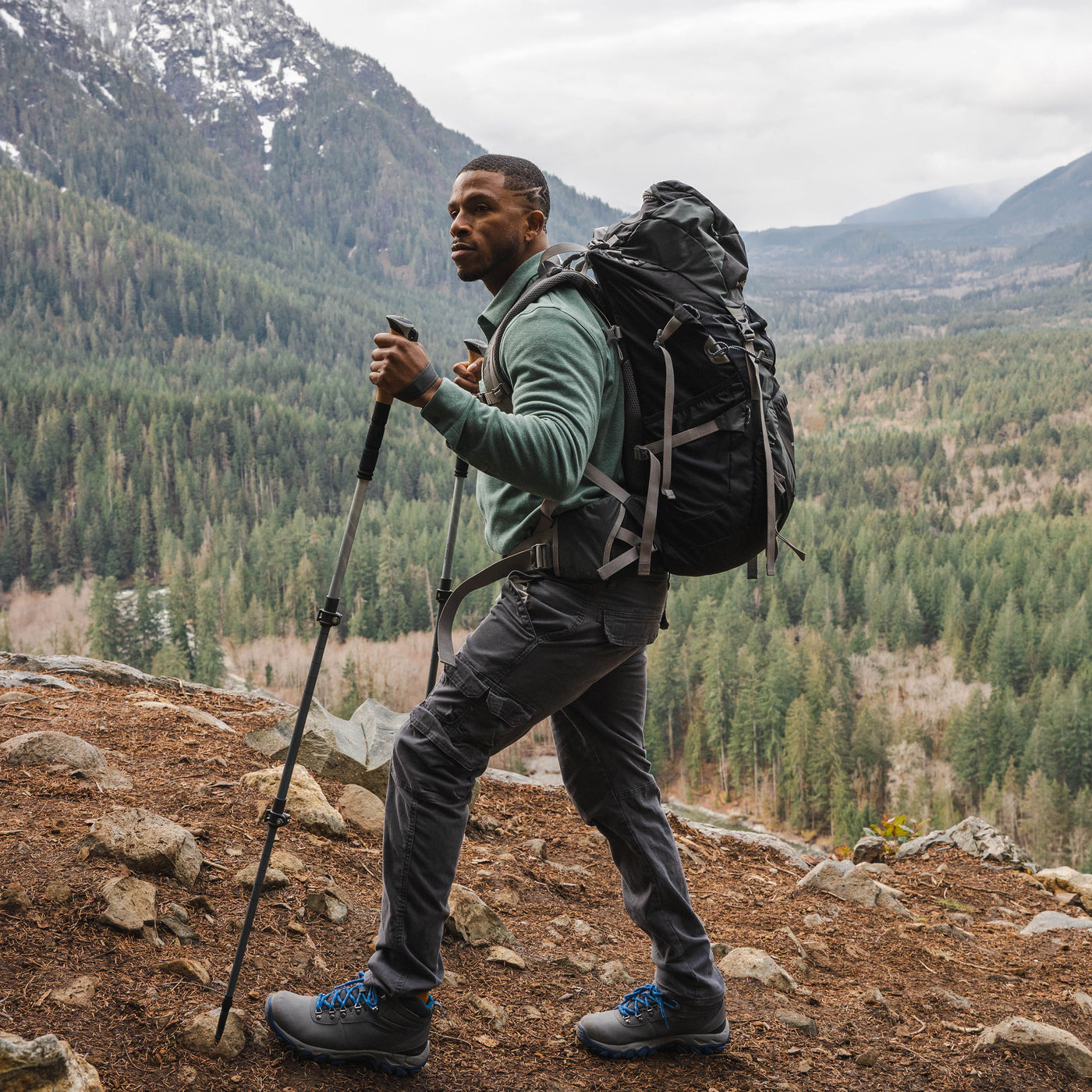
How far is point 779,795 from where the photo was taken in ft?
244

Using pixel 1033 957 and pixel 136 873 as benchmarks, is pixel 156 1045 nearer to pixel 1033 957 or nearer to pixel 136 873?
pixel 136 873

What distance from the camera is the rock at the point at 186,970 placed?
361cm

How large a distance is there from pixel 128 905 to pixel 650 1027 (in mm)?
2146

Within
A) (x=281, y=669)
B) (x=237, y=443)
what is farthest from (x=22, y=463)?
(x=281, y=669)

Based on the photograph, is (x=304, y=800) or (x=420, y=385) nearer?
(x=420, y=385)

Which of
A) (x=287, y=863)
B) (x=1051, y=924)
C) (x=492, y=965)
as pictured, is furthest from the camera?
(x=1051, y=924)

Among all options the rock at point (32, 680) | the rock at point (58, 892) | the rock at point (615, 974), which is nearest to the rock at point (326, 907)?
the rock at point (58, 892)

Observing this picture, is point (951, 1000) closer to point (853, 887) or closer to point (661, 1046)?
point (853, 887)

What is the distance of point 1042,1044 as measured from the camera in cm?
409

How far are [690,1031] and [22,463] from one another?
141m

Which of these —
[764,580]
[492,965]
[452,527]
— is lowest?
Answer: [764,580]

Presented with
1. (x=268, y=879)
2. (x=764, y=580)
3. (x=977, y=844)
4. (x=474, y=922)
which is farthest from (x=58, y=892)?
(x=764, y=580)

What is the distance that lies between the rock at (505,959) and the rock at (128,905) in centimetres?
148

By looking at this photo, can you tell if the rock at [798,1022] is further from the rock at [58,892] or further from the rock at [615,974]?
the rock at [58,892]
